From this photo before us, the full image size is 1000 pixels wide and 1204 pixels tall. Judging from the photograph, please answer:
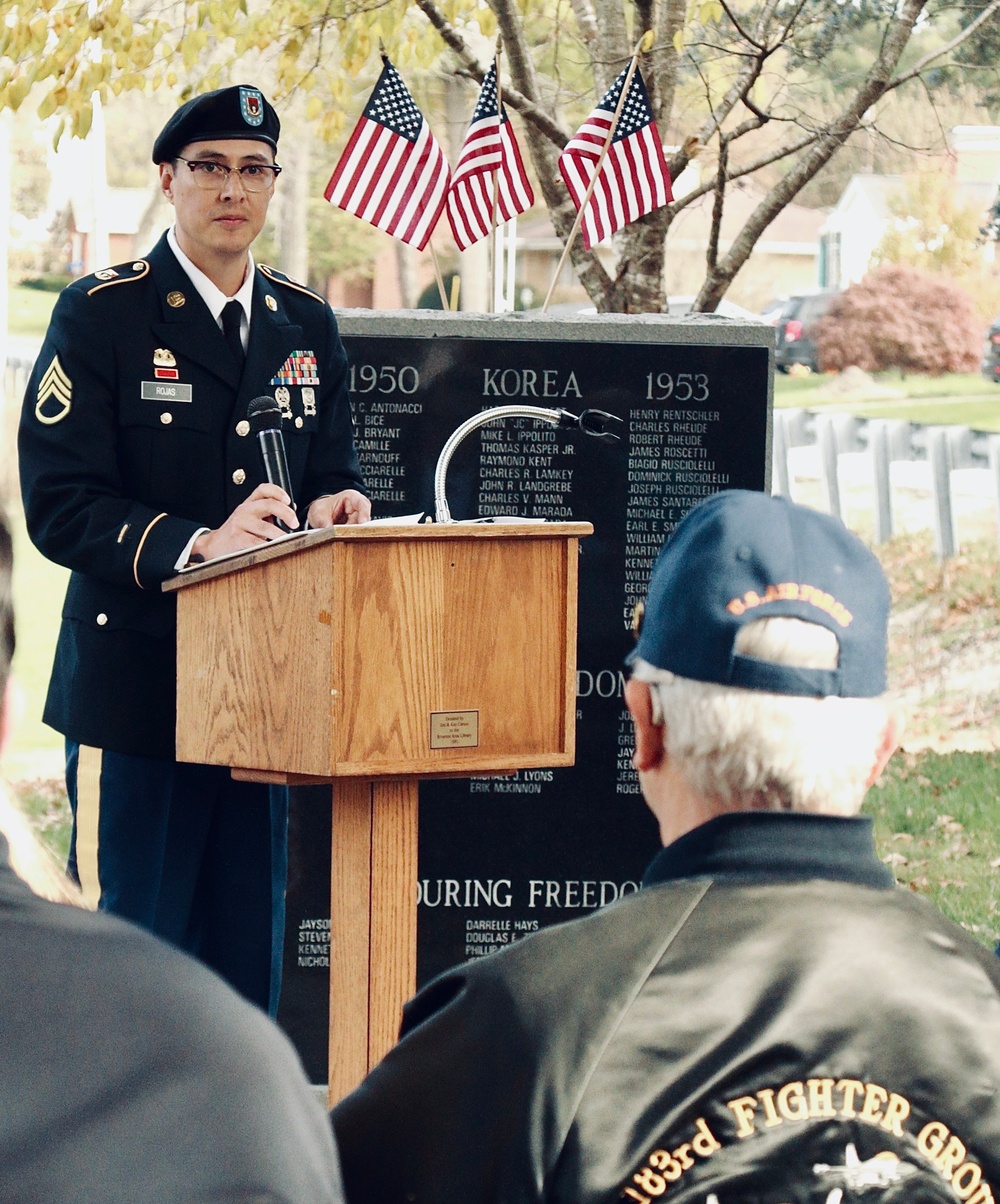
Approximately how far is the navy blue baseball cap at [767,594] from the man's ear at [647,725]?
0.05m

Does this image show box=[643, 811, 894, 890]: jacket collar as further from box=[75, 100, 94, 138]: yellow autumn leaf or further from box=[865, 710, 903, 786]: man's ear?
box=[75, 100, 94, 138]: yellow autumn leaf

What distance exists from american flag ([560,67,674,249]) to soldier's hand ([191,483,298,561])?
295cm

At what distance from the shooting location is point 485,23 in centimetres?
812

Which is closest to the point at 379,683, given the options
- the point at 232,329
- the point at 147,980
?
the point at 232,329

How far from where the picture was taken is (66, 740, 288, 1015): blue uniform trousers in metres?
4.12

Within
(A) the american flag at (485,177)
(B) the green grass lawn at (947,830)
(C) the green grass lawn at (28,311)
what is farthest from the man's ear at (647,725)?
(C) the green grass lawn at (28,311)

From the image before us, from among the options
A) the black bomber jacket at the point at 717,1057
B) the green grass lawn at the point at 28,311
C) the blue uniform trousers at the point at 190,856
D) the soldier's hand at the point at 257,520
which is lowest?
the blue uniform trousers at the point at 190,856

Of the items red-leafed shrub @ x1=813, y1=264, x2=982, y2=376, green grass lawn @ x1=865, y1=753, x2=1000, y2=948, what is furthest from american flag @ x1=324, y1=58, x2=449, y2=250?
red-leafed shrub @ x1=813, y1=264, x2=982, y2=376

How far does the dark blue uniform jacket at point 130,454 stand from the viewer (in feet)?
13.2

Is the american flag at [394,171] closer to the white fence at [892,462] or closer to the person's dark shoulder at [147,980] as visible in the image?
the person's dark shoulder at [147,980]

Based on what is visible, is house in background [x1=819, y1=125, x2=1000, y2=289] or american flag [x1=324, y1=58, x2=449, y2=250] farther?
house in background [x1=819, y1=125, x2=1000, y2=289]

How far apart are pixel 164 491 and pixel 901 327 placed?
17.4 metres

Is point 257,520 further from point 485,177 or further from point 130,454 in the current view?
point 485,177

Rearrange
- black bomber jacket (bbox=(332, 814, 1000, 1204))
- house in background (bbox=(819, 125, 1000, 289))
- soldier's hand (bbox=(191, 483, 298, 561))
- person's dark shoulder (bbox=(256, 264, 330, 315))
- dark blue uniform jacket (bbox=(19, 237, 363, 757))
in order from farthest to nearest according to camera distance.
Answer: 1. house in background (bbox=(819, 125, 1000, 289))
2. person's dark shoulder (bbox=(256, 264, 330, 315))
3. dark blue uniform jacket (bbox=(19, 237, 363, 757))
4. soldier's hand (bbox=(191, 483, 298, 561))
5. black bomber jacket (bbox=(332, 814, 1000, 1204))
